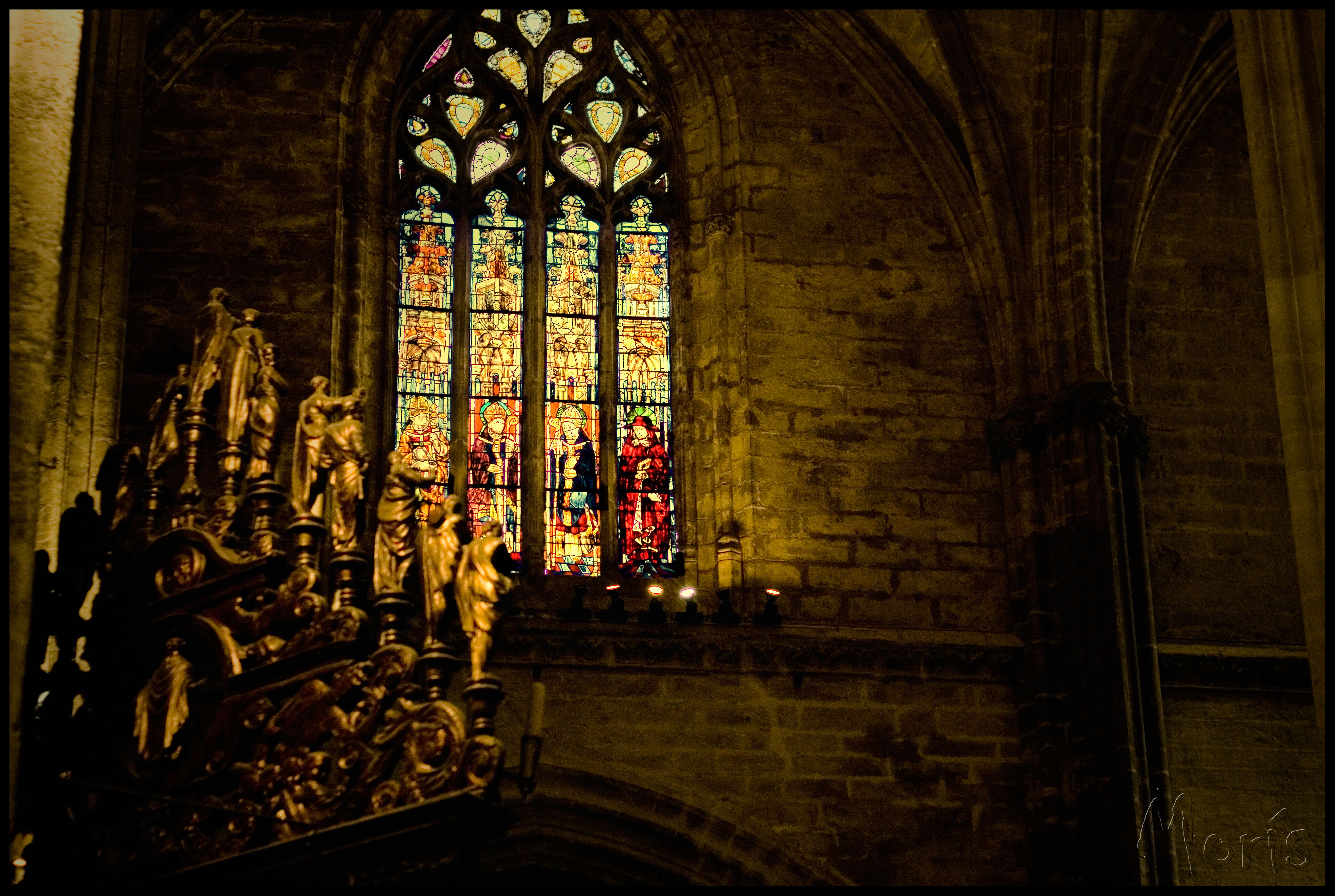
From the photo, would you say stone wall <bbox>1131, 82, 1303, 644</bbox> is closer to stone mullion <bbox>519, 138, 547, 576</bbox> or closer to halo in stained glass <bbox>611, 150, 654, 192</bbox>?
halo in stained glass <bbox>611, 150, 654, 192</bbox>

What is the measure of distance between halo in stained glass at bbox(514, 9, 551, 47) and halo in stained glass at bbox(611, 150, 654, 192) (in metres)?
1.08

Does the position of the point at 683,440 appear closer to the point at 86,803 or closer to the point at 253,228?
the point at 253,228

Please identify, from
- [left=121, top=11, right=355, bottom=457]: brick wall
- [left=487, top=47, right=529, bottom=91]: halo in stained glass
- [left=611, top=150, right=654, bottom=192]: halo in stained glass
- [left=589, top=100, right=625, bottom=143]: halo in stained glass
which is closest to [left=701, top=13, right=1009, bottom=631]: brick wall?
[left=611, top=150, right=654, bottom=192]: halo in stained glass

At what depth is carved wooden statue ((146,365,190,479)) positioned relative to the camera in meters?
5.99

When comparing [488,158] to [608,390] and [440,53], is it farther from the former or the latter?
[608,390]

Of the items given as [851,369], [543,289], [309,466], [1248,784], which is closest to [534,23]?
[543,289]

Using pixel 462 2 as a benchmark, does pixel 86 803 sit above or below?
below

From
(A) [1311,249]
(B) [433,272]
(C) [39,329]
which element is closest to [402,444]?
(B) [433,272]

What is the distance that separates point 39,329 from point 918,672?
780cm

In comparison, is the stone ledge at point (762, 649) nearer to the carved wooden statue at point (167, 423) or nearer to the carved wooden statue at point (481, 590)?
the carved wooden statue at point (167, 423)

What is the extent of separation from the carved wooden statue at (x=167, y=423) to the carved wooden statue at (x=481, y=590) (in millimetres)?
1024

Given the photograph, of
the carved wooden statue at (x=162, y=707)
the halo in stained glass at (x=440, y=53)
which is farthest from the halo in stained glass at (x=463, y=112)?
the carved wooden statue at (x=162, y=707)

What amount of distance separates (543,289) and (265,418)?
284 inches

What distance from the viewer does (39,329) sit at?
4.97 metres
